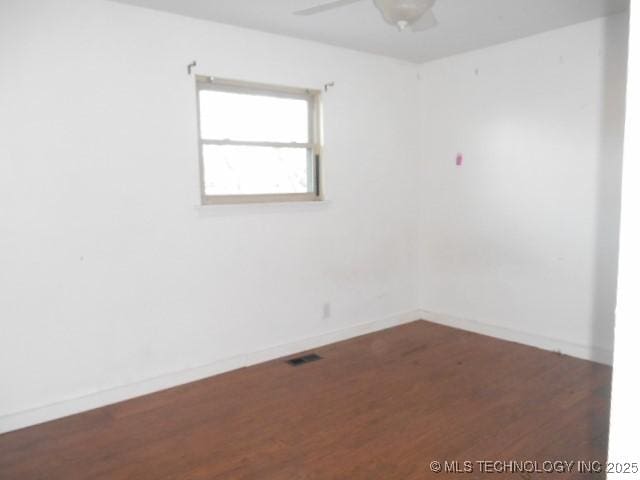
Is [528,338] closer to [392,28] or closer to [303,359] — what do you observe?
[303,359]

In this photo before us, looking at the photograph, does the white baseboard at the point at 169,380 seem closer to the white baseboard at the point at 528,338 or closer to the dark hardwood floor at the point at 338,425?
the dark hardwood floor at the point at 338,425

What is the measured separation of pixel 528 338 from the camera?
4082 mm

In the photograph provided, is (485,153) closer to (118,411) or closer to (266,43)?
(266,43)

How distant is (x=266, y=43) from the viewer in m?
3.63

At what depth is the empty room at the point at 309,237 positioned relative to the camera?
105 inches

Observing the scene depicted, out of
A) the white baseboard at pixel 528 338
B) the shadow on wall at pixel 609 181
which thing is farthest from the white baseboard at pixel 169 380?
the shadow on wall at pixel 609 181

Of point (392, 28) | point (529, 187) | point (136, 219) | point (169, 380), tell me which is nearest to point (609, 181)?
point (529, 187)

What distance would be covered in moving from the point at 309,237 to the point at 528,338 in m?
2.04

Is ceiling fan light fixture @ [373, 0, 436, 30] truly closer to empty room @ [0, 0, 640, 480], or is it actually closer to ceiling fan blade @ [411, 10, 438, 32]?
empty room @ [0, 0, 640, 480]

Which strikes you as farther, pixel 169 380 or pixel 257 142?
pixel 257 142

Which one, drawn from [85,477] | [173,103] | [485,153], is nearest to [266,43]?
[173,103]

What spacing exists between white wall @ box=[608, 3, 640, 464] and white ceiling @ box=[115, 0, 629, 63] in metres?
2.26

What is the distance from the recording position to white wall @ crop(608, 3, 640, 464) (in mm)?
1080

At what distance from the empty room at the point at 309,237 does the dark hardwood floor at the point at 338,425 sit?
0.06 feet
